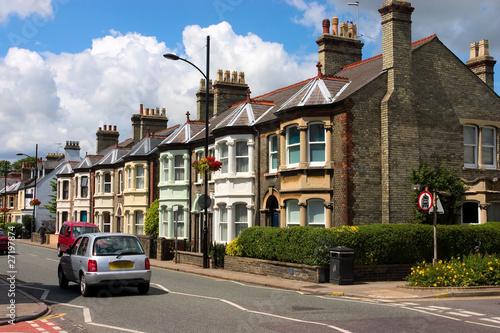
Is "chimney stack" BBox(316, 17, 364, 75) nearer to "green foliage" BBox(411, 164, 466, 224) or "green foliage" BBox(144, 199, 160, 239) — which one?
"green foliage" BBox(411, 164, 466, 224)

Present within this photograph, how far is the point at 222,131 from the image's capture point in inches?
1084

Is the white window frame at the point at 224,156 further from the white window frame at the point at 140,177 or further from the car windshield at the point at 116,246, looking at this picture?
the car windshield at the point at 116,246

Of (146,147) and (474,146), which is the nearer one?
(474,146)

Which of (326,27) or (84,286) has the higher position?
(326,27)

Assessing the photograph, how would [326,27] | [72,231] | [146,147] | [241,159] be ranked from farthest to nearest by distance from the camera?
[146,147] < [72,231] < [241,159] < [326,27]

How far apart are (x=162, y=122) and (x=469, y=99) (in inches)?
1104

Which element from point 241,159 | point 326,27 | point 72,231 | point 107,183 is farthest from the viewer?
point 107,183

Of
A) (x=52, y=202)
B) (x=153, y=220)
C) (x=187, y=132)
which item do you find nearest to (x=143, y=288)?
(x=187, y=132)

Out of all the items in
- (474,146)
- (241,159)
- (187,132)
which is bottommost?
(241,159)

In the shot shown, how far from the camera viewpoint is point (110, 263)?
1320 cm

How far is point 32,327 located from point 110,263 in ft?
11.9

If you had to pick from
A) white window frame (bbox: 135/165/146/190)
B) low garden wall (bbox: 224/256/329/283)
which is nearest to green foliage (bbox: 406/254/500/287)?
low garden wall (bbox: 224/256/329/283)

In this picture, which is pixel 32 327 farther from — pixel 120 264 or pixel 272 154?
pixel 272 154

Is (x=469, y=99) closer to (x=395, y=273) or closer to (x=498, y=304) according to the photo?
(x=395, y=273)
